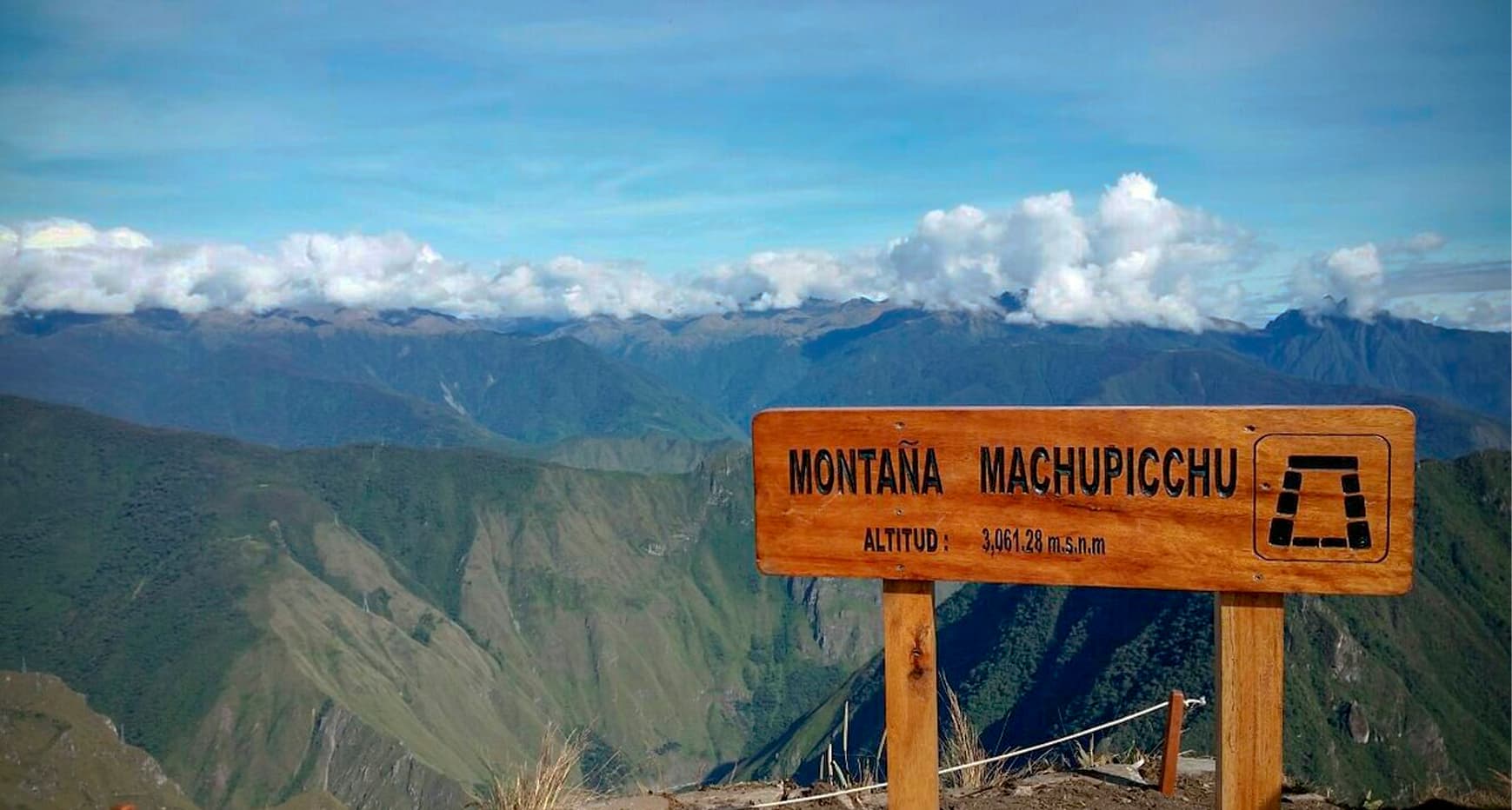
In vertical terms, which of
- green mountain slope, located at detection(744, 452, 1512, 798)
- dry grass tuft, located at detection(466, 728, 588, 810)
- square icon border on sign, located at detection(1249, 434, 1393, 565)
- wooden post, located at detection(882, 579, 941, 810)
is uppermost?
square icon border on sign, located at detection(1249, 434, 1393, 565)

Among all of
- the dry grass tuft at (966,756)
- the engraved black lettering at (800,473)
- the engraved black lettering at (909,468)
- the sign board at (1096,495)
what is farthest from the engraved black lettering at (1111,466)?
the dry grass tuft at (966,756)

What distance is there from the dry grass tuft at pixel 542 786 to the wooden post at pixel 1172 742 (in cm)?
471

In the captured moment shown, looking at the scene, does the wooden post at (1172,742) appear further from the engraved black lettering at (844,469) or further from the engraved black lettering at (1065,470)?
the engraved black lettering at (844,469)

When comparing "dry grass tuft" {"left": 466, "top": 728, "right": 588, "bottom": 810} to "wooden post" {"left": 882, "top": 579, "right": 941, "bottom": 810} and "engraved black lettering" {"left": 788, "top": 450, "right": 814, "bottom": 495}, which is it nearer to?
"wooden post" {"left": 882, "top": 579, "right": 941, "bottom": 810}

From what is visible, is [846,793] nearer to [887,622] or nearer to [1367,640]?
[887,622]

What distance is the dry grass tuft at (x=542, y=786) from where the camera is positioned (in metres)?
8.83

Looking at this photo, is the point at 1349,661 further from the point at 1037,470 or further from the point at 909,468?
the point at 909,468

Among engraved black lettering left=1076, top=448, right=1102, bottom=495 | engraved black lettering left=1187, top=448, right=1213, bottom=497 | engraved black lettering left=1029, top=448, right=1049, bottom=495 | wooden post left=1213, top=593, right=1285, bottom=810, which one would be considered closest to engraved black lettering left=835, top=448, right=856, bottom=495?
engraved black lettering left=1029, top=448, right=1049, bottom=495

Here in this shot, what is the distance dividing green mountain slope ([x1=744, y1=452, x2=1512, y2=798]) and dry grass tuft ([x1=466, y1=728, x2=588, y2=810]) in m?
98.8

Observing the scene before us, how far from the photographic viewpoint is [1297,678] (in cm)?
12438

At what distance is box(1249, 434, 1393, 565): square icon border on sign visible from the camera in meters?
5.84

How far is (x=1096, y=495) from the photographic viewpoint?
623 centimetres

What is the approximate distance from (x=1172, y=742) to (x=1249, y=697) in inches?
133

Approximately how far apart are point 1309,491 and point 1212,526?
505mm
